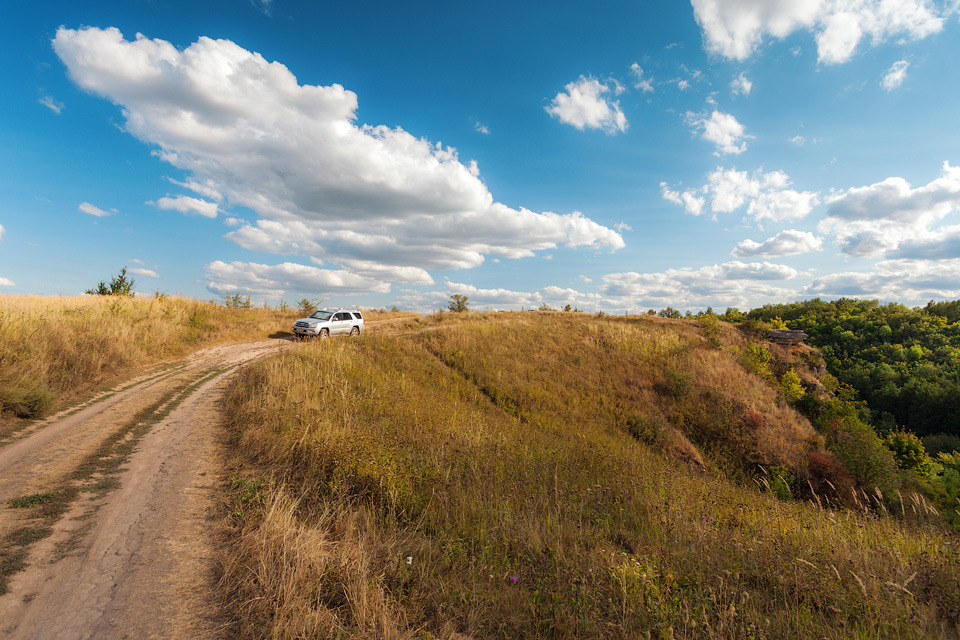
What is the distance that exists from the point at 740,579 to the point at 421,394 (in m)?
9.54

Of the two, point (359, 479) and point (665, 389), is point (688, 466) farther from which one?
point (359, 479)

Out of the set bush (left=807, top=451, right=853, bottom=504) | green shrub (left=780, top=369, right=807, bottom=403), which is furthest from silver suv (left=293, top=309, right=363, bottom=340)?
green shrub (left=780, top=369, right=807, bottom=403)

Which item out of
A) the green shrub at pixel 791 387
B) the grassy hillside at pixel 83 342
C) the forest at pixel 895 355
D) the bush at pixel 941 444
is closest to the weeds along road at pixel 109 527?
the grassy hillside at pixel 83 342

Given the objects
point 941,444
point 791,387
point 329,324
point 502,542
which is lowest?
point 941,444

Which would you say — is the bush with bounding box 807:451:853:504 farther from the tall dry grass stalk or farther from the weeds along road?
the tall dry grass stalk

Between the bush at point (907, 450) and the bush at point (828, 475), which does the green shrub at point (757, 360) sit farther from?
the bush at point (828, 475)

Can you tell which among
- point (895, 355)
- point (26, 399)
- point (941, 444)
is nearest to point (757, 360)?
point (941, 444)

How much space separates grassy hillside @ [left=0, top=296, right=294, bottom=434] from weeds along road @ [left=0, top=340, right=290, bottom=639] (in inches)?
42.3

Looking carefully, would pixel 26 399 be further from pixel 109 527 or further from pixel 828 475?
pixel 828 475

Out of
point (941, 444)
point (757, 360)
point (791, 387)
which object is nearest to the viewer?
point (791, 387)

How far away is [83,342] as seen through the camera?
11.9 m

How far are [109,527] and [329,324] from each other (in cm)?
→ 1929

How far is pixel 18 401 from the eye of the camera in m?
7.84

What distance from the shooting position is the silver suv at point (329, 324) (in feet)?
73.2
